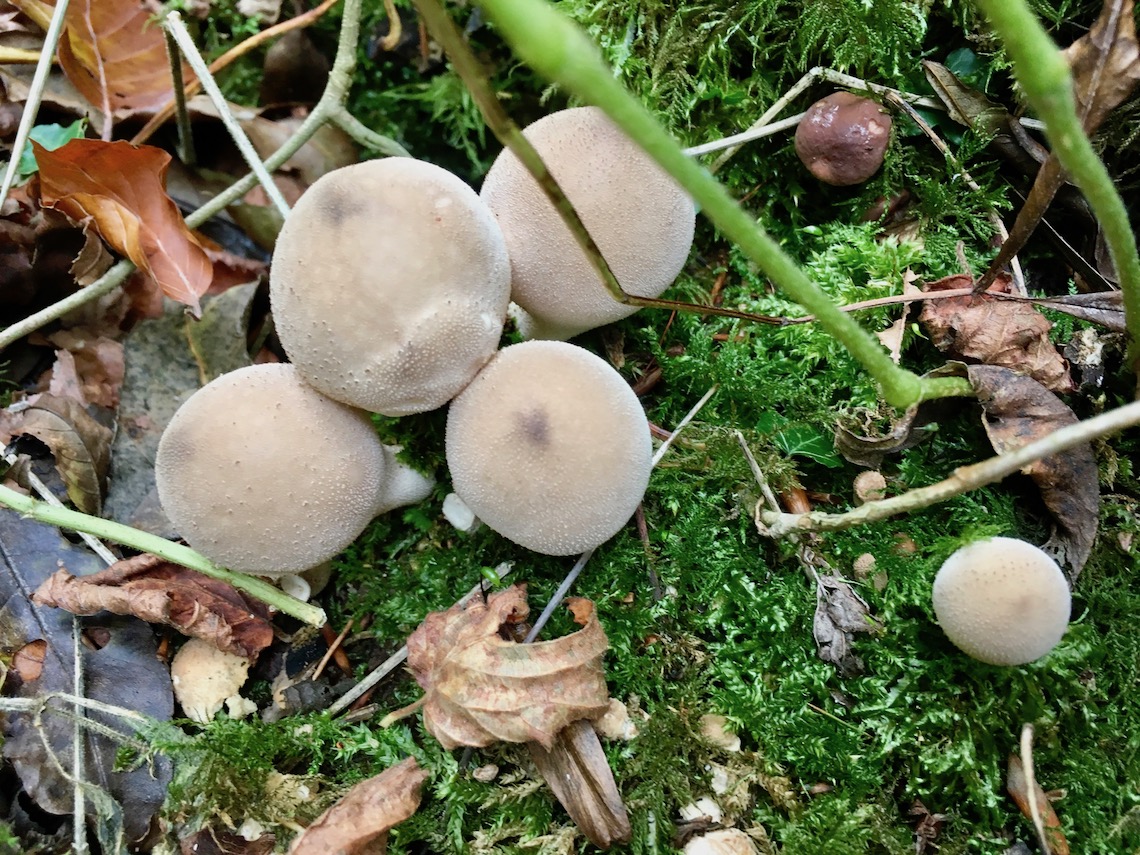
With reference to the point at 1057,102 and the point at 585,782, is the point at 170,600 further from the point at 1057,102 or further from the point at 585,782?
the point at 1057,102

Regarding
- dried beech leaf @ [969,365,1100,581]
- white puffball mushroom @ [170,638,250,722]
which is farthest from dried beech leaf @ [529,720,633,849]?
dried beech leaf @ [969,365,1100,581]

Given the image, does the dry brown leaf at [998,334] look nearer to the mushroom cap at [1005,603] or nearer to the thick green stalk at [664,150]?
the thick green stalk at [664,150]

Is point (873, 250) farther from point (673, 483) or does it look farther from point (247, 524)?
point (247, 524)

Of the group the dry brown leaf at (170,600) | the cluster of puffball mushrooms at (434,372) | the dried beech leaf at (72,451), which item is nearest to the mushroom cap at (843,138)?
the cluster of puffball mushrooms at (434,372)

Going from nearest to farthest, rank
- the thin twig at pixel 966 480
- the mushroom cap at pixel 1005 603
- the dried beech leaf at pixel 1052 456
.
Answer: the thin twig at pixel 966 480
the mushroom cap at pixel 1005 603
the dried beech leaf at pixel 1052 456

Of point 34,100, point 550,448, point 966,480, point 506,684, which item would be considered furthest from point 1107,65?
point 34,100

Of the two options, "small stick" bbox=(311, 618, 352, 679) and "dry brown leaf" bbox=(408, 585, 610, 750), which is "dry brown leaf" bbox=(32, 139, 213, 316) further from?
"dry brown leaf" bbox=(408, 585, 610, 750)

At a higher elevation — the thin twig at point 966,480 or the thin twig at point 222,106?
the thin twig at point 222,106
